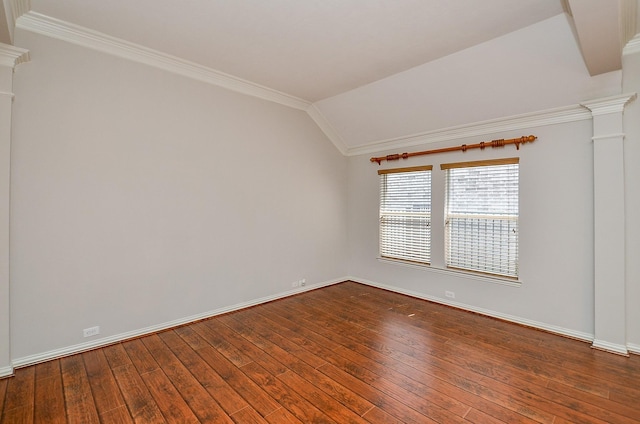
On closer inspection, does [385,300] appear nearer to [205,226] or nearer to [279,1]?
[205,226]

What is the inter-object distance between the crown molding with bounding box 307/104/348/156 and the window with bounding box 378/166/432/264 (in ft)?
2.87

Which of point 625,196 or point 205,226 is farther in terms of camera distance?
point 205,226

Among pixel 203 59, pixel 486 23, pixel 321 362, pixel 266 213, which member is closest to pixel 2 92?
pixel 203 59

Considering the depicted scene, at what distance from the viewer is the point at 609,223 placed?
9.80 ft

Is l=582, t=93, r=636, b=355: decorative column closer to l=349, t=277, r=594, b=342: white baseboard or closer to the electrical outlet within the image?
l=349, t=277, r=594, b=342: white baseboard

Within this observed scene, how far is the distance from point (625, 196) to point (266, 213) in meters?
3.96

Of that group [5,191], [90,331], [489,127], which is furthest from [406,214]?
[5,191]

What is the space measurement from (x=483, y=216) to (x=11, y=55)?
4997 mm

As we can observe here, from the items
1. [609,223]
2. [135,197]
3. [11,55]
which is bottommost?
[609,223]

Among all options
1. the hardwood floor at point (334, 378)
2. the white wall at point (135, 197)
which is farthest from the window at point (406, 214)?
the white wall at point (135, 197)

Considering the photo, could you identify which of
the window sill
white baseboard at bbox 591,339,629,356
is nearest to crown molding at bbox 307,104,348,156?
the window sill

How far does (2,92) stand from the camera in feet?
8.11

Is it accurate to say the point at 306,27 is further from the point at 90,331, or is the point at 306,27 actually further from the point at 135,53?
the point at 90,331

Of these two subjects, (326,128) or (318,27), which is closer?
(318,27)
